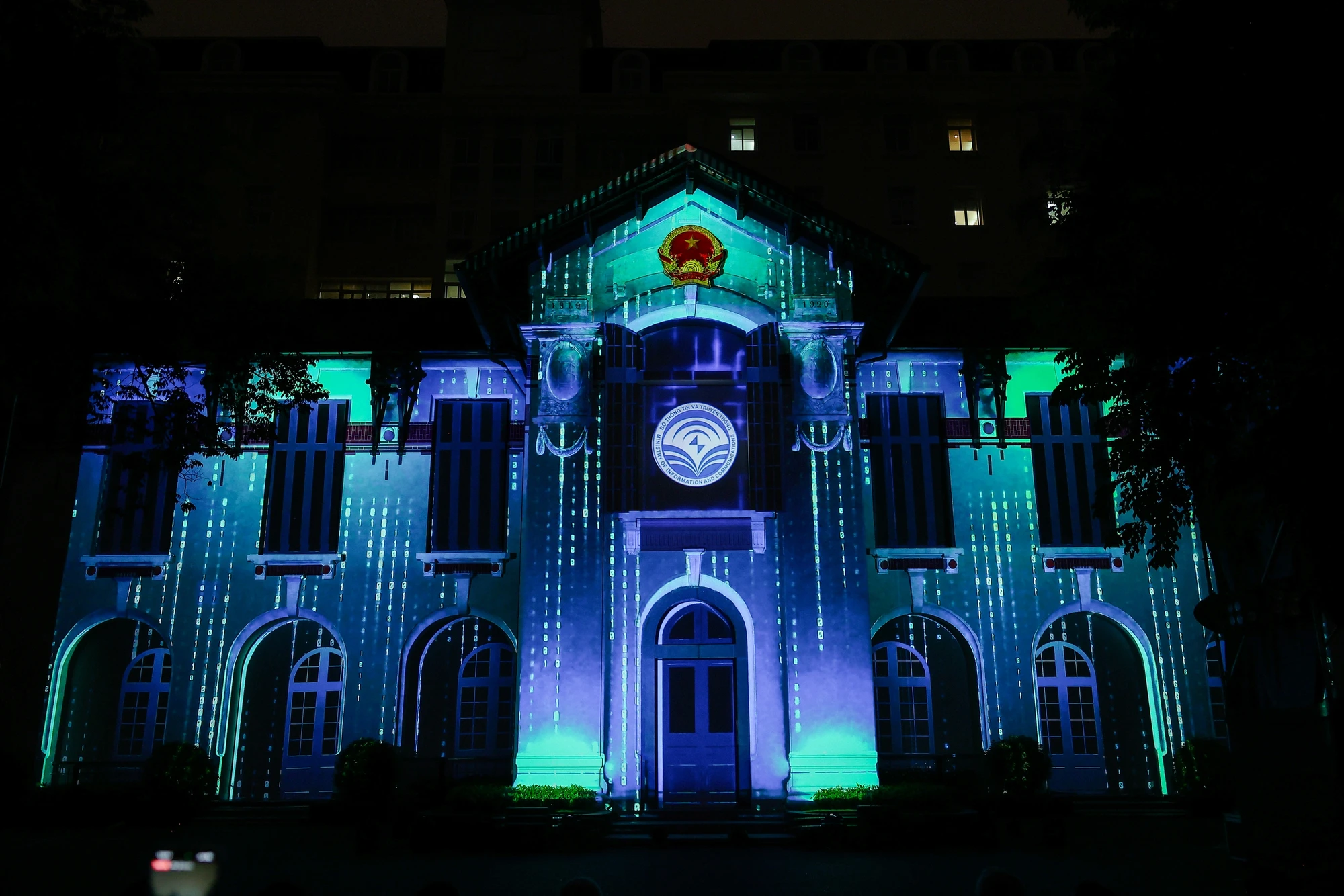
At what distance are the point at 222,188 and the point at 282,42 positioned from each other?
6.43 meters

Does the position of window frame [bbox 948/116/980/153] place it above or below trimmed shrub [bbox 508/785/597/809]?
above

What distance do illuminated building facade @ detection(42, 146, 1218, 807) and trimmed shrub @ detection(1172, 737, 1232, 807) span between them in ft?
2.04

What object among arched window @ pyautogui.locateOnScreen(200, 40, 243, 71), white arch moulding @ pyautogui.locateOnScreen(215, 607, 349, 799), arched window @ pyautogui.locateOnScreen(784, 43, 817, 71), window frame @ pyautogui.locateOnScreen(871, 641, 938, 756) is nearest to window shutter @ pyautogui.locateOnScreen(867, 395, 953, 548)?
window frame @ pyautogui.locateOnScreen(871, 641, 938, 756)

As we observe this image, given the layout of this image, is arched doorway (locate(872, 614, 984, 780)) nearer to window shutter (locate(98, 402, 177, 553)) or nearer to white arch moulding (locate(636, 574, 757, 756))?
white arch moulding (locate(636, 574, 757, 756))

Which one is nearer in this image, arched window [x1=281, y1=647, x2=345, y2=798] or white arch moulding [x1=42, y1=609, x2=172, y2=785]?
white arch moulding [x1=42, y1=609, x2=172, y2=785]

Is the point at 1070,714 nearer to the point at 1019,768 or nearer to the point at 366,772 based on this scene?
the point at 1019,768

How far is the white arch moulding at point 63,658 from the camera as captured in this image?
2148cm

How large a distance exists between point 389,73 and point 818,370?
28.5 meters

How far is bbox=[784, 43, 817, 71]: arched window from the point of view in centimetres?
4116

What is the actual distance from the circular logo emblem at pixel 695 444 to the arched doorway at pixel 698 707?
2520 millimetres

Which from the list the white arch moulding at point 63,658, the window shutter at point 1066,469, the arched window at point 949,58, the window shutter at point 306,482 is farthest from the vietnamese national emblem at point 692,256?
the arched window at point 949,58

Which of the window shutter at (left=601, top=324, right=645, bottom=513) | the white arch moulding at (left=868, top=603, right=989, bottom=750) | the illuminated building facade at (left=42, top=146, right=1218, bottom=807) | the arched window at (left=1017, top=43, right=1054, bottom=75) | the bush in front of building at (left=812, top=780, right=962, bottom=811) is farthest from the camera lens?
the arched window at (left=1017, top=43, right=1054, bottom=75)

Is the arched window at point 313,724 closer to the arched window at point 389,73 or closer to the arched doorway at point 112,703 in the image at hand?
the arched doorway at point 112,703

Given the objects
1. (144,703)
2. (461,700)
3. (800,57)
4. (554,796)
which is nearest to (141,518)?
(144,703)
